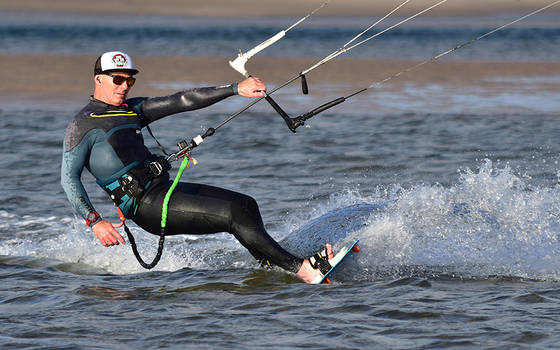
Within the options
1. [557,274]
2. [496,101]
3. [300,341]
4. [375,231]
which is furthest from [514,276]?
[496,101]

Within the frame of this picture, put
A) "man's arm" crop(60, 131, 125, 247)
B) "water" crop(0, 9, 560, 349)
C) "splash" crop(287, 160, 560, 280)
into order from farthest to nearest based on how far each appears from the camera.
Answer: "splash" crop(287, 160, 560, 280)
"man's arm" crop(60, 131, 125, 247)
"water" crop(0, 9, 560, 349)

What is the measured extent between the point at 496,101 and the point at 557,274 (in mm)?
13661

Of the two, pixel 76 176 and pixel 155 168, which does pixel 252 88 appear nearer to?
pixel 155 168

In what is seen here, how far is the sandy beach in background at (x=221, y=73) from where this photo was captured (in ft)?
81.3

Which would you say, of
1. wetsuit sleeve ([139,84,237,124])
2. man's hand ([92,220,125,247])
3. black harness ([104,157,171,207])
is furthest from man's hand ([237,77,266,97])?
man's hand ([92,220,125,247])

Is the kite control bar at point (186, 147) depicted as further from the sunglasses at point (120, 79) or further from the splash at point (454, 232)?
the splash at point (454, 232)

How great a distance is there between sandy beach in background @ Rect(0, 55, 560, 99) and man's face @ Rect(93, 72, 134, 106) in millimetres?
15504

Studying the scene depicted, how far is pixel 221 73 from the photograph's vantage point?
29.0 meters

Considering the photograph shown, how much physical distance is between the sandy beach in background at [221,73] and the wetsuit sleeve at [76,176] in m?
15.8

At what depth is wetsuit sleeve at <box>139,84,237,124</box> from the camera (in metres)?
7.82

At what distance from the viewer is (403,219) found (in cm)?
911

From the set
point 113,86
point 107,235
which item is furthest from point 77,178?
point 113,86

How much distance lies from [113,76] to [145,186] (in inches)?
37.6

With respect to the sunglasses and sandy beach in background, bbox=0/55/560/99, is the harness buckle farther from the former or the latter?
sandy beach in background, bbox=0/55/560/99
